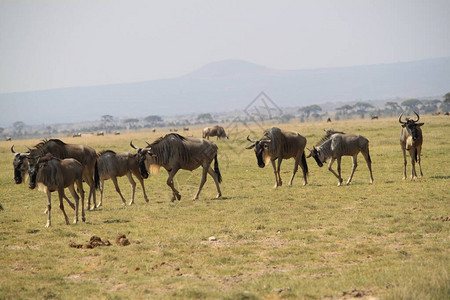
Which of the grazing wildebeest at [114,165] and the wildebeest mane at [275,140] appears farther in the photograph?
the wildebeest mane at [275,140]

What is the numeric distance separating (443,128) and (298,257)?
128 feet

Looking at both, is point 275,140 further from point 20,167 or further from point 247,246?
point 247,246

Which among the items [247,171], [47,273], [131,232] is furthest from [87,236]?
[247,171]

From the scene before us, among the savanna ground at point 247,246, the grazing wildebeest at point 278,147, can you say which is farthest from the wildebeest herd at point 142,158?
the savanna ground at point 247,246

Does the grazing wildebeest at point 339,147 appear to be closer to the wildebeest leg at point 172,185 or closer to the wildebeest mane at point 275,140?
the wildebeest mane at point 275,140

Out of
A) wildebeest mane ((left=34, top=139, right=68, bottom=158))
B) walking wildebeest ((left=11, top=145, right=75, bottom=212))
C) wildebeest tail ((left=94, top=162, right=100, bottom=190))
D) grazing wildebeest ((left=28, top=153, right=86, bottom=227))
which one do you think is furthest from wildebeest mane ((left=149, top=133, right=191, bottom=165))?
grazing wildebeest ((left=28, top=153, right=86, bottom=227))

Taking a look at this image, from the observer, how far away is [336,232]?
40.4ft

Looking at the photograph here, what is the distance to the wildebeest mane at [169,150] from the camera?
59.7 feet

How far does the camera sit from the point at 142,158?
17.9m

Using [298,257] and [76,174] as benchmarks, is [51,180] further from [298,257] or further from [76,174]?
[298,257]

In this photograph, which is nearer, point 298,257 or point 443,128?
point 298,257

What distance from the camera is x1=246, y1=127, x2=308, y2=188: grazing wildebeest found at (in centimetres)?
2059

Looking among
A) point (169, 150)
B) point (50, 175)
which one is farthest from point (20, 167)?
point (169, 150)

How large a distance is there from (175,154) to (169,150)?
23 cm
